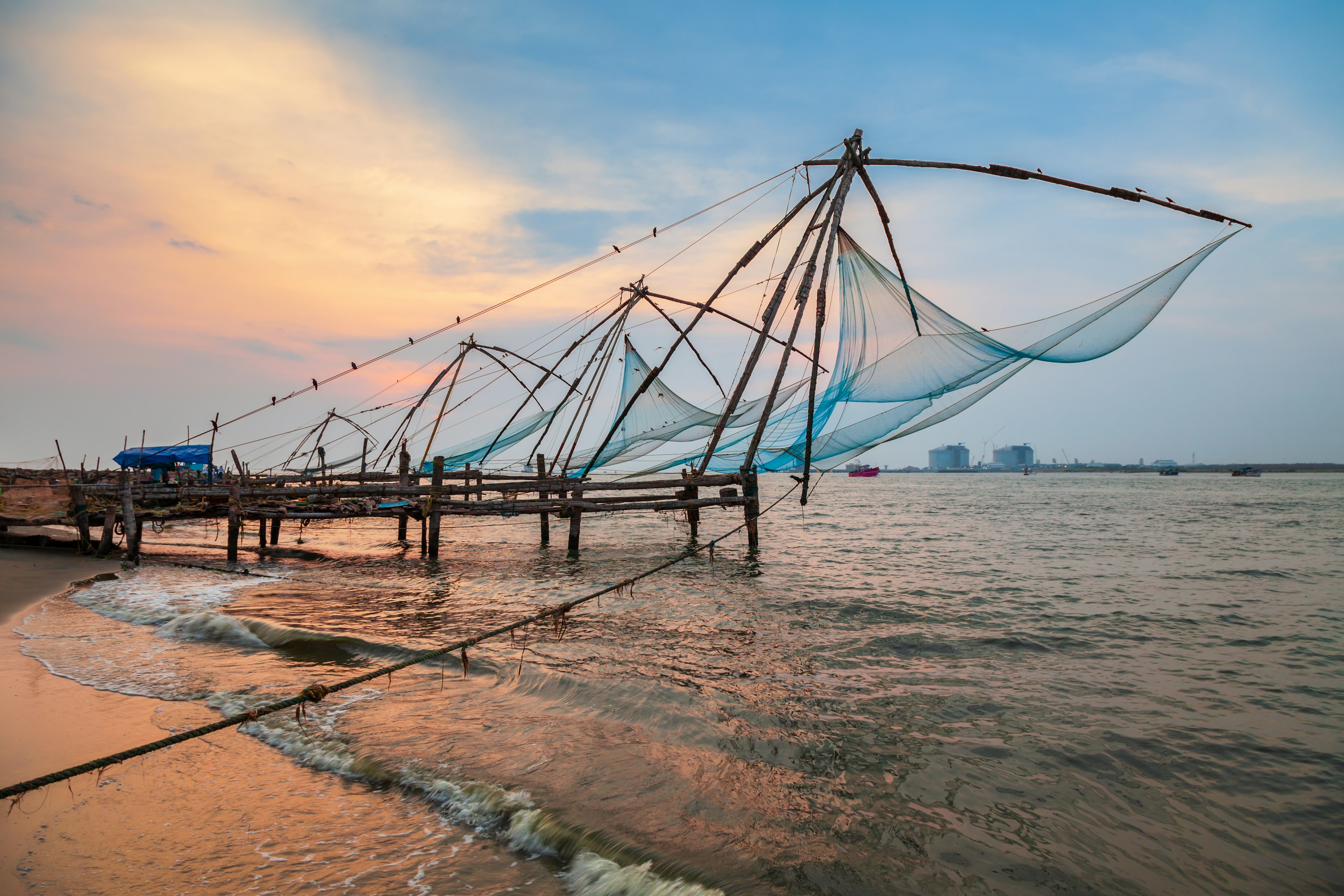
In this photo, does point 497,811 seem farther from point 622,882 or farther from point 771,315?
point 771,315

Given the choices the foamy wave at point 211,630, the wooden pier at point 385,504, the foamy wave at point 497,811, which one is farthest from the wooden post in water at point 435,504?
the foamy wave at point 497,811

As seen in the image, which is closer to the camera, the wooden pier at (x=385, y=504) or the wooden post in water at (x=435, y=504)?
the wooden pier at (x=385, y=504)

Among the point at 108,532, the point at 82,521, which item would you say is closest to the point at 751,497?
the point at 108,532

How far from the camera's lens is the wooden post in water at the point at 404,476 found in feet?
53.6

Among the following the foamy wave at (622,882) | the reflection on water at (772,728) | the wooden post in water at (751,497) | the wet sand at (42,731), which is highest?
the wooden post in water at (751,497)

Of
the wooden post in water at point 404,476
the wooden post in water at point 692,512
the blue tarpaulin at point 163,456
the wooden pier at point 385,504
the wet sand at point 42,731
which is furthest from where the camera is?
the blue tarpaulin at point 163,456

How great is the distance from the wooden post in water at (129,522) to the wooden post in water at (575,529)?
8.34 metres

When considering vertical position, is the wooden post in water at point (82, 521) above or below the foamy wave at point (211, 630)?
above

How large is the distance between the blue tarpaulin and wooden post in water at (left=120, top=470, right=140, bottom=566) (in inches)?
690

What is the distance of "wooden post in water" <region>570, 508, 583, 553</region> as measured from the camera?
523 inches

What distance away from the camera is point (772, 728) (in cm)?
453

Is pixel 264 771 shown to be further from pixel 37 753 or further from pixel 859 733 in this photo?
pixel 859 733

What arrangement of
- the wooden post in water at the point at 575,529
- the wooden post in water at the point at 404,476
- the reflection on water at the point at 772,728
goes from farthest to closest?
1. the wooden post in water at the point at 404,476
2. the wooden post in water at the point at 575,529
3. the reflection on water at the point at 772,728

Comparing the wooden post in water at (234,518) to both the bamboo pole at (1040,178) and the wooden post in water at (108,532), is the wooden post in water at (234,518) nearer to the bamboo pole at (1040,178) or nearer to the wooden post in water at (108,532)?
the wooden post in water at (108,532)
